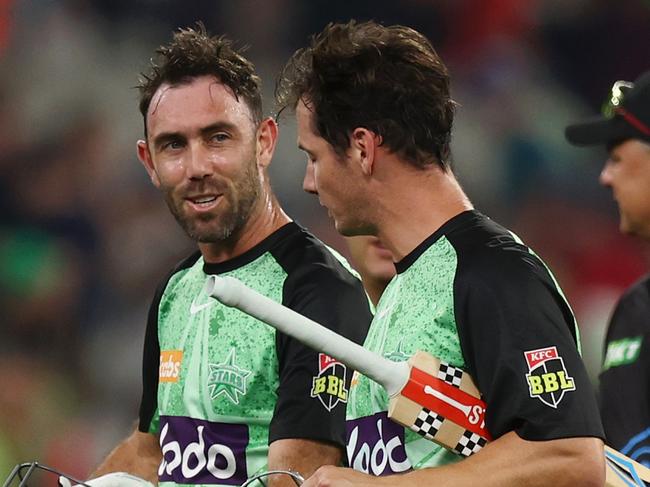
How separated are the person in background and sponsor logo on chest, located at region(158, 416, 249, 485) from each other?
4.82 ft

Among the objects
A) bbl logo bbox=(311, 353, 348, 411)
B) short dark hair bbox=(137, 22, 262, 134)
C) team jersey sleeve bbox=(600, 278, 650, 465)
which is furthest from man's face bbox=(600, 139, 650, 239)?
bbl logo bbox=(311, 353, 348, 411)

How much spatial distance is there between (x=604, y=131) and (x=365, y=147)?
185 centimetres

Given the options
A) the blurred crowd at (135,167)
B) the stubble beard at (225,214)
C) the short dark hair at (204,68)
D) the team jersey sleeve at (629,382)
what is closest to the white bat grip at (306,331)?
the stubble beard at (225,214)

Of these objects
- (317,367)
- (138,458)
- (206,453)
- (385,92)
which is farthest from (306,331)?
(138,458)

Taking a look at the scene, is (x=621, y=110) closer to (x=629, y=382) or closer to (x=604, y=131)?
(x=604, y=131)

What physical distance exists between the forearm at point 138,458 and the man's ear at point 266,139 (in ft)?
3.05

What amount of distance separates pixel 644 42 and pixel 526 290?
17.8ft

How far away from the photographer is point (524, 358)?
2529 mm

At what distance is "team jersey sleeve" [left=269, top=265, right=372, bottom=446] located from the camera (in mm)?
3283

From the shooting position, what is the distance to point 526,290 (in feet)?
8.45

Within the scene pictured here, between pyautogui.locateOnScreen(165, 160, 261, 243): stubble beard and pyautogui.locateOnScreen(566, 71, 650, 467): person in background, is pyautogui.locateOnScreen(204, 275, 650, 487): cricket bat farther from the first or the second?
pyautogui.locateOnScreen(566, 71, 650, 467): person in background

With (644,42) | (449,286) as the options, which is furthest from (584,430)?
(644,42)

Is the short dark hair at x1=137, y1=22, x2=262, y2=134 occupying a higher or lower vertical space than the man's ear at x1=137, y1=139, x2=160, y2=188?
higher

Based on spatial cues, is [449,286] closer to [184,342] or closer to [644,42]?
[184,342]
